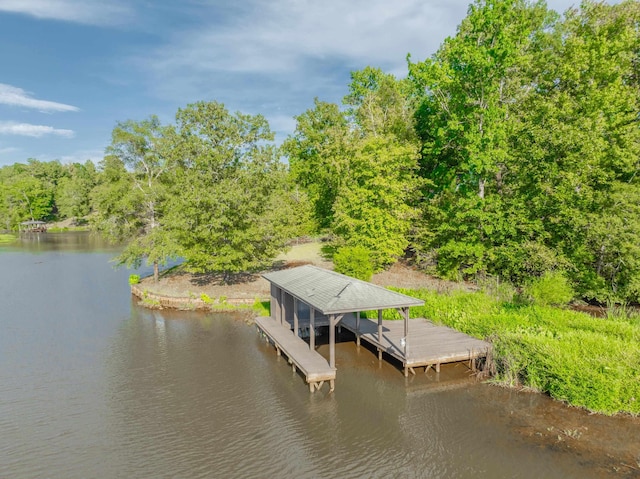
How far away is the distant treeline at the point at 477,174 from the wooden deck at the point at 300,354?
895 cm

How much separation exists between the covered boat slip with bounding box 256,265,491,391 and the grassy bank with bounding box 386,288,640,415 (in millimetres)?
1110

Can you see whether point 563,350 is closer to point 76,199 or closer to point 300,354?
point 300,354

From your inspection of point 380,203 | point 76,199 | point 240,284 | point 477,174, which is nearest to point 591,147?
point 477,174

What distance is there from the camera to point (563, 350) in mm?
13016

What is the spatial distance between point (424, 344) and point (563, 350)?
17.4ft

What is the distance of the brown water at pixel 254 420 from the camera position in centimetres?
1017

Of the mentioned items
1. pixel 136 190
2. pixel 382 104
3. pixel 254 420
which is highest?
pixel 382 104

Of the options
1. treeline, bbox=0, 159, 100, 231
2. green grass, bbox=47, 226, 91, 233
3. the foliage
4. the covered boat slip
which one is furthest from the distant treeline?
green grass, bbox=47, 226, 91, 233

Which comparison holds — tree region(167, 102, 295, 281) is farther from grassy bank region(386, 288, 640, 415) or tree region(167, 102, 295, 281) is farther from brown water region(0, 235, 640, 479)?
grassy bank region(386, 288, 640, 415)

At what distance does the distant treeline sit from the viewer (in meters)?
23.2

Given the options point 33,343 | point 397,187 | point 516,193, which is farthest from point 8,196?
point 516,193

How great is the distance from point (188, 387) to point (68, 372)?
5704mm

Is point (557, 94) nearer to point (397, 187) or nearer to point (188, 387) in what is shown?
point (397, 187)

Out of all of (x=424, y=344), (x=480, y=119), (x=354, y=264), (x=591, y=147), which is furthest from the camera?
(x=480, y=119)
